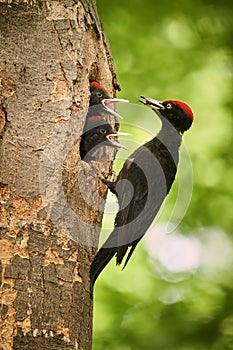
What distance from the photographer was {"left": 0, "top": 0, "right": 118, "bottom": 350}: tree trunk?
2.99m

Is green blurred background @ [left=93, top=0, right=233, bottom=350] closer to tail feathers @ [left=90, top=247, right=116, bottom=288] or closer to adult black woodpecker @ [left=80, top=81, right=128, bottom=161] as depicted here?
adult black woodpecker @ [left=80, top=81, right=128, bottom=161]

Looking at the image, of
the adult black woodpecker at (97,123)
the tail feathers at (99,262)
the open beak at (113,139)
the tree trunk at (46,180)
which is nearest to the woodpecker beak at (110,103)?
the adult black woodpecker at (97,123)

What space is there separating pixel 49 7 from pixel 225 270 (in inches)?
103

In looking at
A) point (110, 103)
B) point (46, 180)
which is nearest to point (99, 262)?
point (46, 180)

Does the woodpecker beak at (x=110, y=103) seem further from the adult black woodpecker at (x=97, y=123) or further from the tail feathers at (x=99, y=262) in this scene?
the tail feathers at (x=99, y=262)

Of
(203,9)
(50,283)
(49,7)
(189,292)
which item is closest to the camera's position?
(50,283)

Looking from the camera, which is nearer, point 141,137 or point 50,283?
point 50,283

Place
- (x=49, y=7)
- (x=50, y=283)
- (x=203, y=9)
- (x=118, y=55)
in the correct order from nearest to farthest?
(x=50, y=283) < (x=49, y=7) < (x=203, y=9) < (x=118, y=55)

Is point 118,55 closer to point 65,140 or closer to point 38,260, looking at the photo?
point 65,140

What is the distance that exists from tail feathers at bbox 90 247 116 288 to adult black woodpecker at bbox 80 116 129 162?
0.70 meters

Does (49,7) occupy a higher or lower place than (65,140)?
higher

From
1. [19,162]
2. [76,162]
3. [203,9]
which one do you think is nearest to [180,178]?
[203,9]

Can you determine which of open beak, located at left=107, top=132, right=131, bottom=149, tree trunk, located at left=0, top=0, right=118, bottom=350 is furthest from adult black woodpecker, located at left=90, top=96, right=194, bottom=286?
tree trunk, located at left=0, top=0, right=118, bottom=350

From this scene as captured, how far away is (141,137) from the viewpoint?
5.55 m
